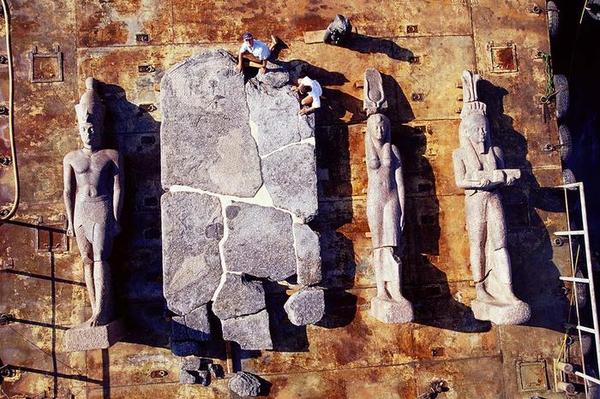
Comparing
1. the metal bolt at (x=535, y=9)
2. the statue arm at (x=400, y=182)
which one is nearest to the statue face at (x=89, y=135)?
the statue arm at (x=400, y=182)

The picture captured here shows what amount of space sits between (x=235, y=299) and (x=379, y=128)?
3.18 m

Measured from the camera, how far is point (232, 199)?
791cm

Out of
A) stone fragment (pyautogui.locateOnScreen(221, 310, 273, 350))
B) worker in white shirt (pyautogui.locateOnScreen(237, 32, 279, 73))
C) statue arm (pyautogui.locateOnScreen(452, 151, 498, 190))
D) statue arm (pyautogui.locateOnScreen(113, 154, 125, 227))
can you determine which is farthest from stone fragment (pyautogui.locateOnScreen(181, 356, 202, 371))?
statue arm (pyautogui.locateOnScreen(452, 151, 498, 190))

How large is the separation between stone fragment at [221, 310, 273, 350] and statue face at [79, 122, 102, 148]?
309cm

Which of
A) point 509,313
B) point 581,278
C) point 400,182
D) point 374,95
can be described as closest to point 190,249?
point 400,182

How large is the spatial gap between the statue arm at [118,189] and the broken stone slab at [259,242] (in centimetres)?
150

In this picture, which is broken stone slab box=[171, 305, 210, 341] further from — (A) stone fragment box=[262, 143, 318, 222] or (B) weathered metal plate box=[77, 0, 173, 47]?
(B) weathered metal plate box=[77, 0, 173, 47]

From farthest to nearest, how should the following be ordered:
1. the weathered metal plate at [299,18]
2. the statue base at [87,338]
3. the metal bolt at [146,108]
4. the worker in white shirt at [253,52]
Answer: the weathered metal plate at [299,18]
the metal bolt at [146,108]
the worker in white shirt at [253,52]
the statue base at [87,338]

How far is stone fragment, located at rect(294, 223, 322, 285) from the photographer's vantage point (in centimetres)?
782

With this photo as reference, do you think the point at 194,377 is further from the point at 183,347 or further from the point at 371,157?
the point at 371,157

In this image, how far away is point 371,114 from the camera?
825 cm

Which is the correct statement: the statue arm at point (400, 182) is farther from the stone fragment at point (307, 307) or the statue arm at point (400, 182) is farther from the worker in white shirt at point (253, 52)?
the worker in white shirt at point (253, 52)

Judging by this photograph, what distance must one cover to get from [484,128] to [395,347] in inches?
138

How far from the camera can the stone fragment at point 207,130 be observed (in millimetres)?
7859
